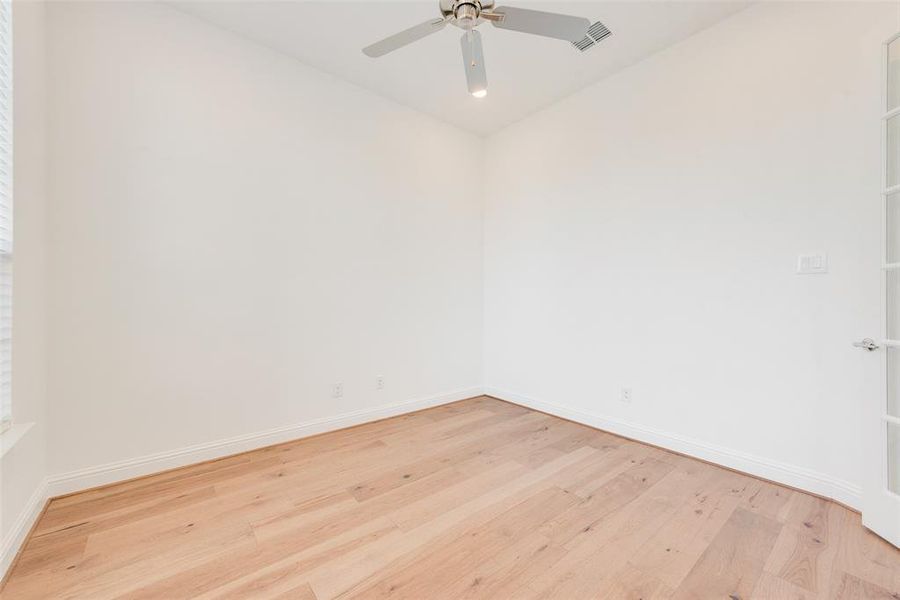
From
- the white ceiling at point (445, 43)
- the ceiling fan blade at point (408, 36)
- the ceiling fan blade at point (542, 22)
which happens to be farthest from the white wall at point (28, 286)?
the ceiling fan blade at point (542, 22)

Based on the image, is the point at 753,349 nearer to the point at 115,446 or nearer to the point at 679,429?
the point at 679,429

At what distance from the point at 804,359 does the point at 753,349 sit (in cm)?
23

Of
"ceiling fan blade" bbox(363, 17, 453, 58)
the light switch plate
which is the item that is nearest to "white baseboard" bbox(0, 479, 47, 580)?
"ceiling fan blade" bbox(363, 17, 453, 58)

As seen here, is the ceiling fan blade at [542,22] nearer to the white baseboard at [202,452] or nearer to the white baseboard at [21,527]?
the white baseboard at [202,452]

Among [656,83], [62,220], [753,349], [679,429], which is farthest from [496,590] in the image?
[656,83]

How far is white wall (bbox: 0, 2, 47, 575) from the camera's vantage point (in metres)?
1.59

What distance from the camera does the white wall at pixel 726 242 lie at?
1903 mm

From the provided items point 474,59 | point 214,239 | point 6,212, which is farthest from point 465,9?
point 6,212

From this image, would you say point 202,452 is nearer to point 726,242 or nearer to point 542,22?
point 542,22

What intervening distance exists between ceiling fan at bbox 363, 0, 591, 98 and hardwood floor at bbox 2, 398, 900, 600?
2.21 meters

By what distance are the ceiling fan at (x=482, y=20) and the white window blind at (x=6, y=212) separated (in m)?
1.46

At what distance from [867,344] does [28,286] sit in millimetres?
3893

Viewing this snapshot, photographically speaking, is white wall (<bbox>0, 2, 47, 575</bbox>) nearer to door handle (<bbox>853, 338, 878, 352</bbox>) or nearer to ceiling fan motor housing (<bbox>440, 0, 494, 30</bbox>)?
ceiling fan motor housing (<bbox>440, 0, 494, 30</bbox>)

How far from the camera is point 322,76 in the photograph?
2855 mm
